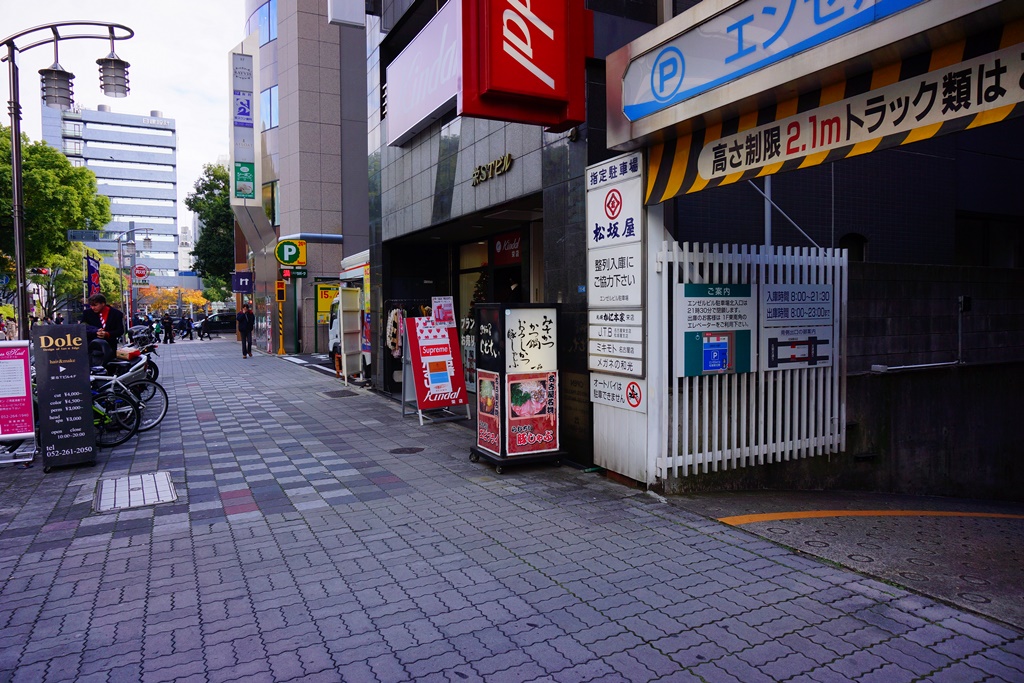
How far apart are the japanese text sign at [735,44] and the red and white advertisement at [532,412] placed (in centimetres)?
297

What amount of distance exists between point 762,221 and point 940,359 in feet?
12.0

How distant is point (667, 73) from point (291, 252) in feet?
69.4

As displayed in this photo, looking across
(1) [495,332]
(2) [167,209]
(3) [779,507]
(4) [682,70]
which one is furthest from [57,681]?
(2) [167,209]

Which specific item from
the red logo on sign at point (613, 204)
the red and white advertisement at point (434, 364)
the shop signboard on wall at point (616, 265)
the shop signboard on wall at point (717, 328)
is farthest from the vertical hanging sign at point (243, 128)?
the shop signboard on wall at point (717, 328)

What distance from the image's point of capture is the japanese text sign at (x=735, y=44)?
4336 millimetres

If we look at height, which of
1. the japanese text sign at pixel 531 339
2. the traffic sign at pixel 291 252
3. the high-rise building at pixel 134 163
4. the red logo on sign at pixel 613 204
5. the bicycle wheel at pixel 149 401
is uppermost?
the high-rise building at pixel 134 163

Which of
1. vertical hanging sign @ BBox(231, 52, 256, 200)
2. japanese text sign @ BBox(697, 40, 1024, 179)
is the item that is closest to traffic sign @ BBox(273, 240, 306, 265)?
vertical hanging sign @ BBox(231, 52, 256, 200)

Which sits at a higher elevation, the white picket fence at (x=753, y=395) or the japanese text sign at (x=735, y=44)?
the japanese text sign at (x=735, y=44)

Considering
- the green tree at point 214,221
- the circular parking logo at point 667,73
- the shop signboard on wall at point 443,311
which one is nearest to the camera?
the circular parking logo at point 667,73

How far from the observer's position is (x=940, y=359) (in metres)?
9.46

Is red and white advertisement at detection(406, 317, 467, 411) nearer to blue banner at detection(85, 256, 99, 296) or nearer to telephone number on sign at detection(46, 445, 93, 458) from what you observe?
telephone number on sign at detection(46, 445, 93, 458)

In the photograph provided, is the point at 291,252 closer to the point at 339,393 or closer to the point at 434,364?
the point at 339,393

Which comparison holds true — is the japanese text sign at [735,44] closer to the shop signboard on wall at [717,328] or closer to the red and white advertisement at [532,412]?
the shop signboard on wall at [717,328]

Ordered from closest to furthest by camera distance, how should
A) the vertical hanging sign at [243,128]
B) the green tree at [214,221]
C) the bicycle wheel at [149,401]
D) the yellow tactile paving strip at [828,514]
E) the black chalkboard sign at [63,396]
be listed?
the yellow tactile paving strip at [828,514], the black chalkboard sign at [63,396], the bicycle wheel at [149,401], the vertical hanging sign at [243,128], the green tree at [214,221]
